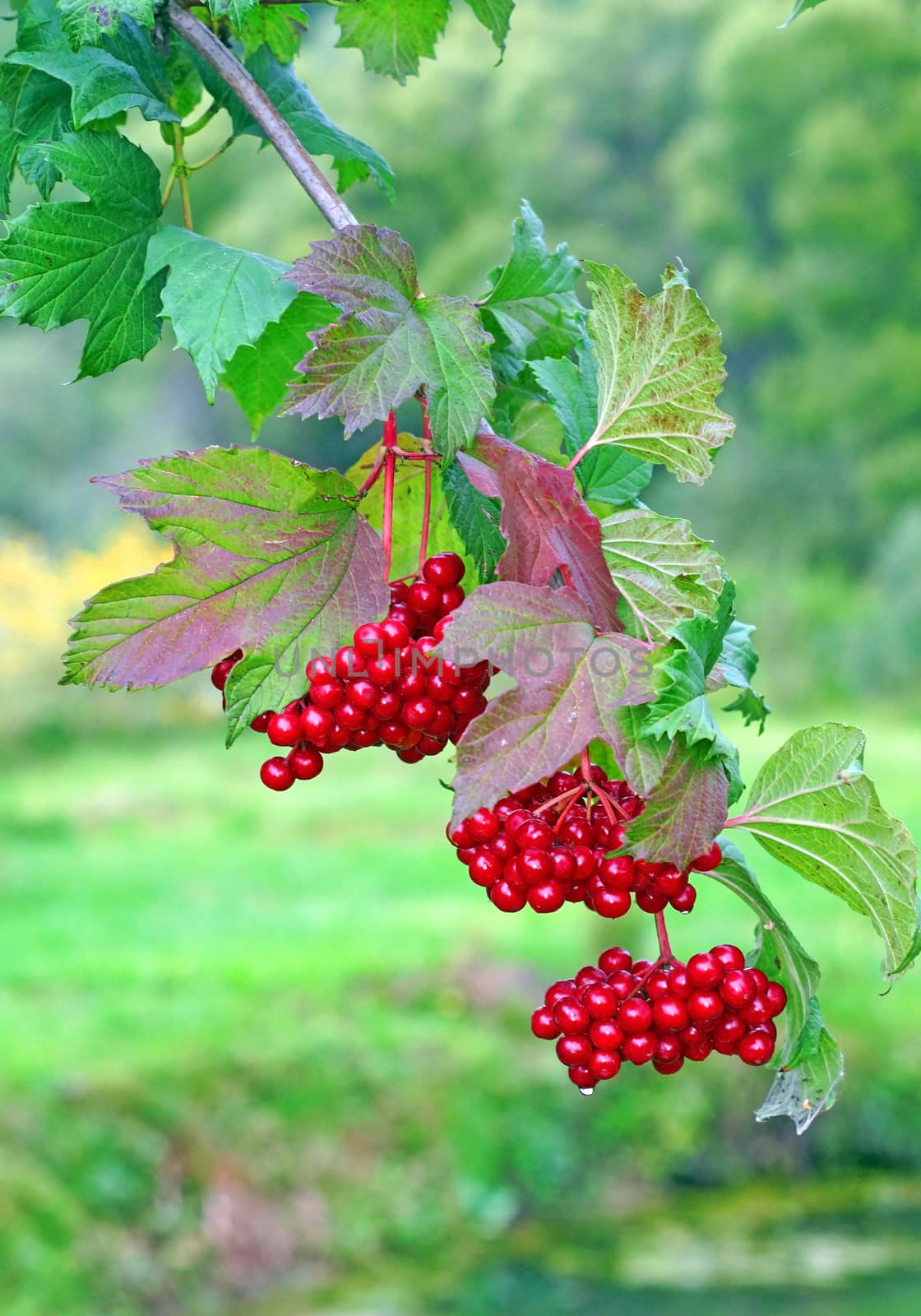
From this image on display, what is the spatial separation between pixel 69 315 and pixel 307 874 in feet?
16.2

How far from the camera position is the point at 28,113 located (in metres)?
0.72

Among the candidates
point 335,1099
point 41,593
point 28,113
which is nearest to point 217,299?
point 28,113

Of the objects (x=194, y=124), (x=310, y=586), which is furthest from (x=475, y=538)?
(x=194, y=124)

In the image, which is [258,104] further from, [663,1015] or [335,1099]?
[335,1099]

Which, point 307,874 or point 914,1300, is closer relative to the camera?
point 914,1300

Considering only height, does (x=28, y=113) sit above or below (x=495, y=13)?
below

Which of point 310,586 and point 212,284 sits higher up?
point 212,284

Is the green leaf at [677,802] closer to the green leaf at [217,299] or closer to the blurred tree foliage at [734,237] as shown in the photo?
the green leaf at [217,299]

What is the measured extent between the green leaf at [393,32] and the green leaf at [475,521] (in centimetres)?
36

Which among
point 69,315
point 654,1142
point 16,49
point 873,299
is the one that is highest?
point 873,299

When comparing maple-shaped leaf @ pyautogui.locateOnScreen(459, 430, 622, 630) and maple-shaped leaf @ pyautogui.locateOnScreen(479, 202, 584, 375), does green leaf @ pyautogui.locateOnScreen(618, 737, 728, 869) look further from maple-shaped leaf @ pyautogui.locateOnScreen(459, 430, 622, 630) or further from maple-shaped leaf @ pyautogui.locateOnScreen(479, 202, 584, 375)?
maple-shaped leaf @ pyautogui.locateOnScreen(479, 202, 584, 375)

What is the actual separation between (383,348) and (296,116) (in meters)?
0.29

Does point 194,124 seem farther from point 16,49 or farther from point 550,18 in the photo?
point 550,18

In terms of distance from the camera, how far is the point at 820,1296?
3.63 m
